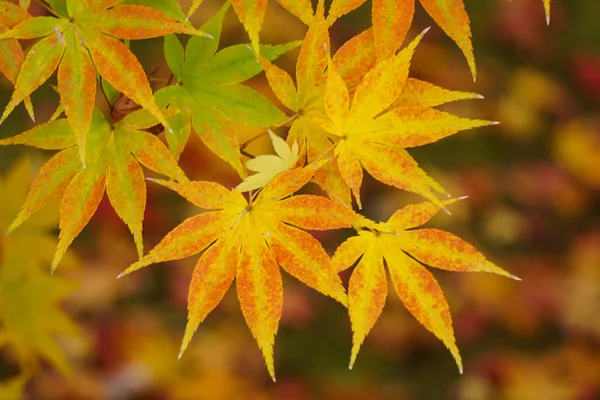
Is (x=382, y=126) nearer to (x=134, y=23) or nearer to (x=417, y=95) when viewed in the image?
(x=417, y=95)

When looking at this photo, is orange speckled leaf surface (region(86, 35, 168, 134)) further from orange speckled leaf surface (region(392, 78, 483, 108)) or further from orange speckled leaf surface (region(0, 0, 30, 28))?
orange speckled leaf surface (region(392, 78, 483, 108))

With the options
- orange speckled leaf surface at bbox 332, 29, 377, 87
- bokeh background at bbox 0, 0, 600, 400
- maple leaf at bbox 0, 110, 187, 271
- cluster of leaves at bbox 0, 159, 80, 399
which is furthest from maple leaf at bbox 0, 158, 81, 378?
orange speckled leaf surface at bbox 332, 29, 377, 87

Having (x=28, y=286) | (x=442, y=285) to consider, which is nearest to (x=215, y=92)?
(x=28, y=286)

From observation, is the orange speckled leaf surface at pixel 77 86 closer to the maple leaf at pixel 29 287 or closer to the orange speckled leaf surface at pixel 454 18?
the orange speckled leaf surface at pixel 454 18

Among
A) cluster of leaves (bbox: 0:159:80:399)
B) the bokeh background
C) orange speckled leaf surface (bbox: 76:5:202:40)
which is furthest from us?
the bokeh background

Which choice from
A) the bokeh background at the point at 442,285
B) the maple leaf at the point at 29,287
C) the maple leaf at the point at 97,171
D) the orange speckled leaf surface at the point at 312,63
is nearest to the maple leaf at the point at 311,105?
the orange speckled leaf surface at the point at 312,63

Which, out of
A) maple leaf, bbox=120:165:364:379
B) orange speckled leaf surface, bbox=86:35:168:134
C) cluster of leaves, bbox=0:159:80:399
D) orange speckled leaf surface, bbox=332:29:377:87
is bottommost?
cluster of leaves, bbox=0:159:80:399
